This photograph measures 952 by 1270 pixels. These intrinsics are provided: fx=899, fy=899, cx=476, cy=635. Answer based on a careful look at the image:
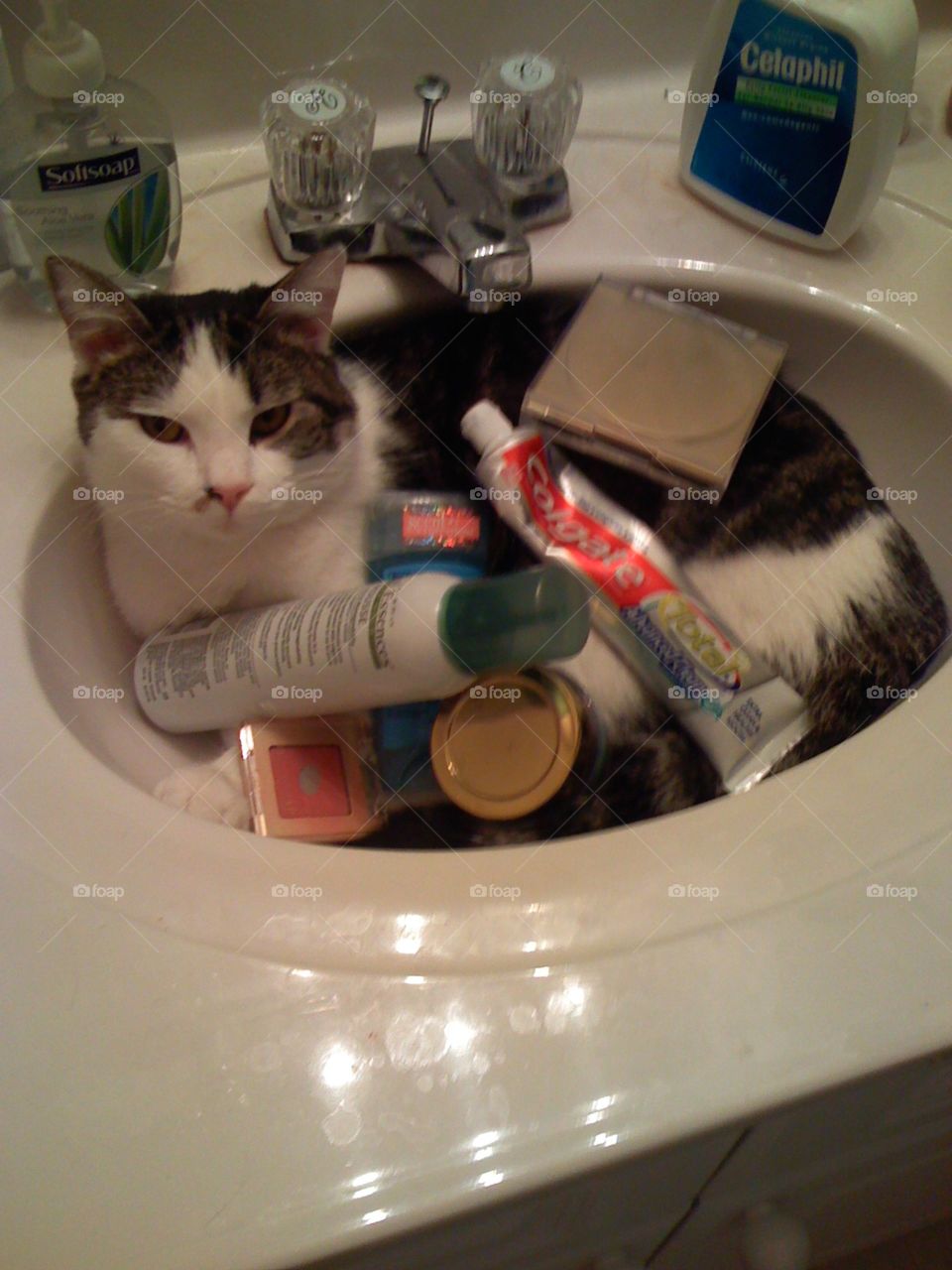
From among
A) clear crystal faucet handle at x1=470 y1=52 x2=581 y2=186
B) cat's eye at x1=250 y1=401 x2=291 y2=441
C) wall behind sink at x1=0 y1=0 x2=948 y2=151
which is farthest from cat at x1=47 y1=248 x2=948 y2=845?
wall behind sink at x1=0 y1=0 x2=948 y2=151

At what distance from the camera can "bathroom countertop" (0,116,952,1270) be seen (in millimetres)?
352

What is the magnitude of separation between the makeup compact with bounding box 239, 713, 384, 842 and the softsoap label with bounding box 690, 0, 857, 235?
530 millimetres

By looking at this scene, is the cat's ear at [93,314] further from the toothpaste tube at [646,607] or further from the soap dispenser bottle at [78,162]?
the toothpaste tube at [646,607]

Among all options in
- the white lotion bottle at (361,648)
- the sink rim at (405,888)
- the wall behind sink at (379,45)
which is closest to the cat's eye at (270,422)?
the white lotion bottle at (361,648)

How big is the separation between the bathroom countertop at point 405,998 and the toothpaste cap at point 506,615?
12 centimetres

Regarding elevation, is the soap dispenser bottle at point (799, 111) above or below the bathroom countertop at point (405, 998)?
above

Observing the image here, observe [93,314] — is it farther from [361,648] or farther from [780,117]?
[780,117]

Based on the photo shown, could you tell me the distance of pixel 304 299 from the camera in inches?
22.9

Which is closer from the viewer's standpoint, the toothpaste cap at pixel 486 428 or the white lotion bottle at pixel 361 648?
the white lotion bottle at pixel 361 648

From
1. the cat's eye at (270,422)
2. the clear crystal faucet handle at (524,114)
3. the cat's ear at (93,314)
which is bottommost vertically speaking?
the cat's eye at (270,422)

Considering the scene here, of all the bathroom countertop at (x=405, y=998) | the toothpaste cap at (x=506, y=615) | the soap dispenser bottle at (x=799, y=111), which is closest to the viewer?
the bathroom countertop at (x=405, y=998)

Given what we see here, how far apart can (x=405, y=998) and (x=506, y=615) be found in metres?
0.21

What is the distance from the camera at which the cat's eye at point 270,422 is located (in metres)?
0.58

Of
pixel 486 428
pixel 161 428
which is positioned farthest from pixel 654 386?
pixel 161 428
